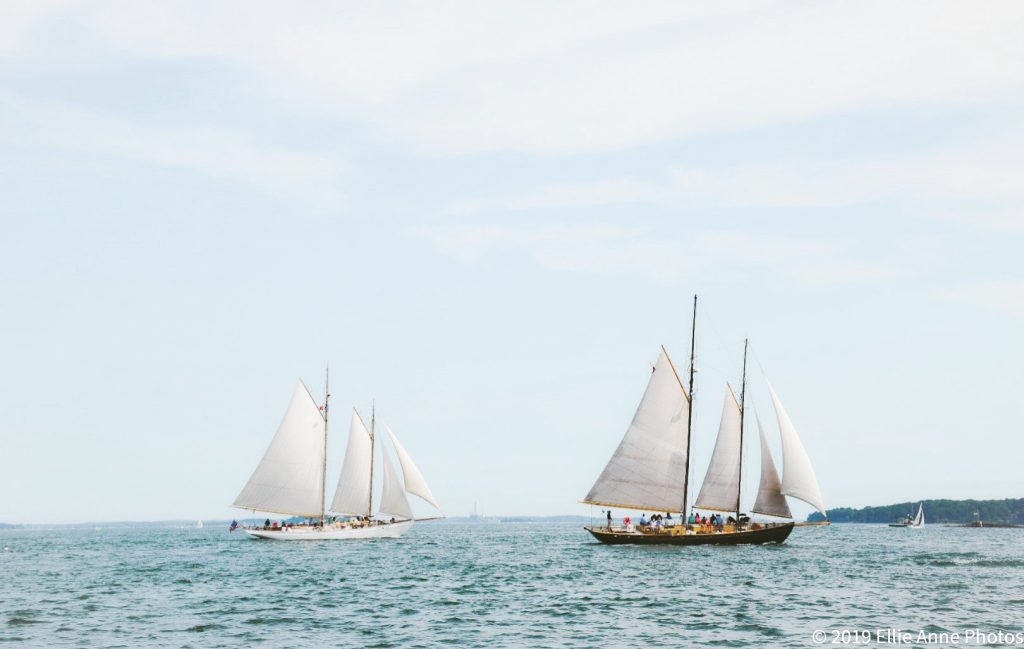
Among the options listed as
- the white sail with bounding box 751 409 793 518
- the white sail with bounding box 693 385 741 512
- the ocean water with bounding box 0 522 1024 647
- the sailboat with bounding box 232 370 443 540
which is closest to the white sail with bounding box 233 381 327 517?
the sailboat with bounding box 232 370 443 540

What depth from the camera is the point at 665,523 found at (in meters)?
88.4

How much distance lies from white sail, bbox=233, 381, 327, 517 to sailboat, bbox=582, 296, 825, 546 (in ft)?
114

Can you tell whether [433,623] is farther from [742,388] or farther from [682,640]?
[742,388]

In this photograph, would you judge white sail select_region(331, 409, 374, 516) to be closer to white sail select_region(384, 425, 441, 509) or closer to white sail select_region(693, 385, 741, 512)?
white sail select_region(384, 425, 441, 509)

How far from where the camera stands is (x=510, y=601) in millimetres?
49000

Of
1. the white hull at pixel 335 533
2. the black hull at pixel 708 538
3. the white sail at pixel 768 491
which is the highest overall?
the white sail at pixel 768 491

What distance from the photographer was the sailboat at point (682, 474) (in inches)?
3339

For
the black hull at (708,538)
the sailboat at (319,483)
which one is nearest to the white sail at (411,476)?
the sailboat at (319,483)

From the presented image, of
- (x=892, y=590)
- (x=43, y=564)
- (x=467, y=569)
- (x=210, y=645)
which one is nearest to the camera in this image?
(x=210, y=645)

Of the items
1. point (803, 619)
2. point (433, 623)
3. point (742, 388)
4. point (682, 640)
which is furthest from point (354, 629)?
point (742, 388)

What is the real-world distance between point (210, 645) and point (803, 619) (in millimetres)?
21530

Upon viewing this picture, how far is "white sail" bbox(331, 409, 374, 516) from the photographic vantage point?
11300 cm

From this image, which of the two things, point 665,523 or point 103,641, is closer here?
point 103,641

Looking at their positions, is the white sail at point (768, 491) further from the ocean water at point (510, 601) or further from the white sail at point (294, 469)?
the white sail at point (294, 469)
